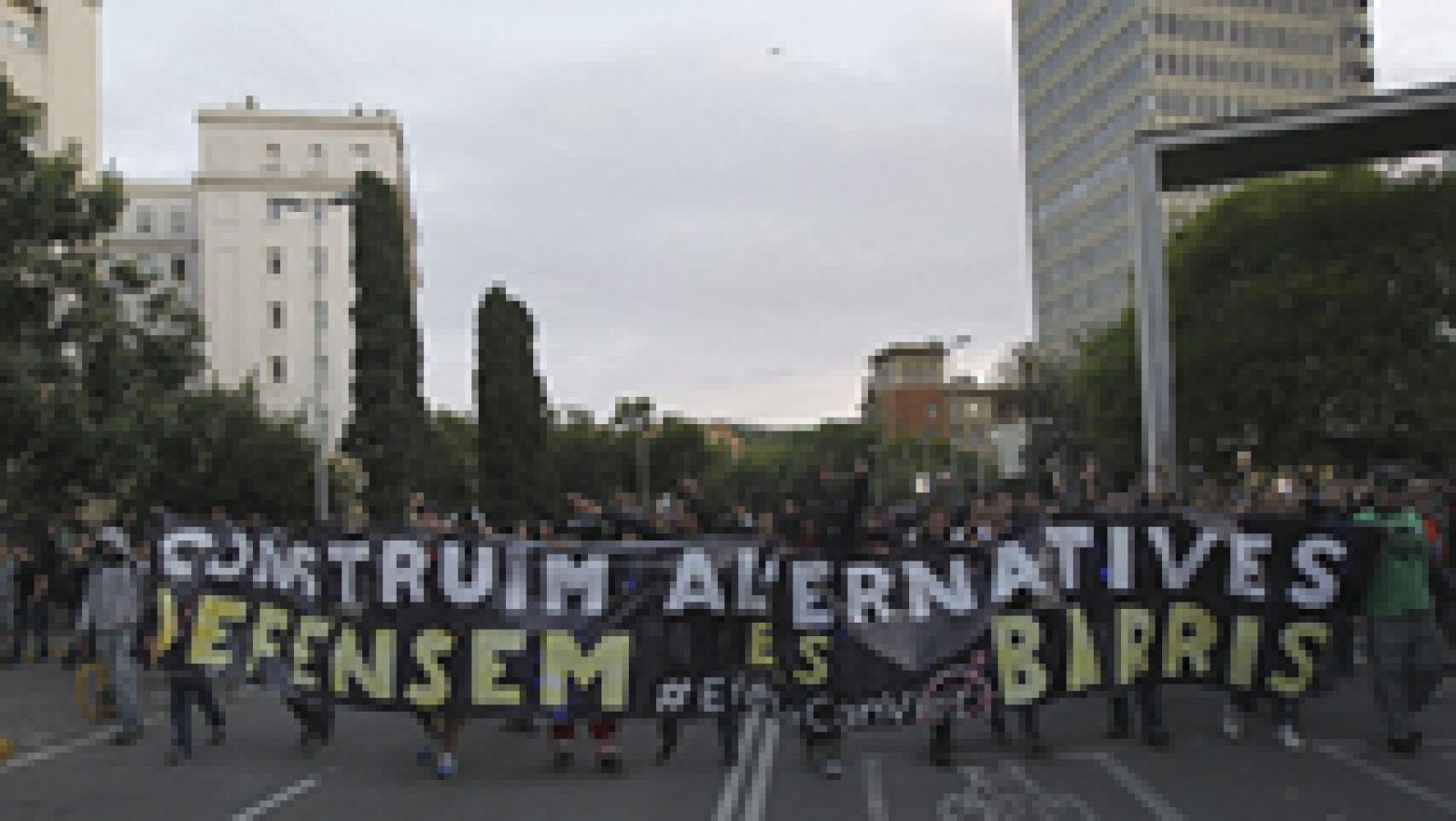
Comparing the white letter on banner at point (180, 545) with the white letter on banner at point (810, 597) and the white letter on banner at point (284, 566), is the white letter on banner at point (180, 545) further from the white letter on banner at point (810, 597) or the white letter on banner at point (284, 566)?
the white letter on banner at point (810, 597)

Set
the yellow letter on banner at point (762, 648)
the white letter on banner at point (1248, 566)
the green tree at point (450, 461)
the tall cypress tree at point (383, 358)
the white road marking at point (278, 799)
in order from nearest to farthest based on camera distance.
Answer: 1. the white road marking at point (278, 799)
2. the yellow letter on banner at point (762, 648)
3. the white letter on banner at point (1248, 566)
4. the tall cypress tree at point (383, 358)
5. the green tree at point (450, 461)

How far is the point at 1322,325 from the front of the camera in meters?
40.9

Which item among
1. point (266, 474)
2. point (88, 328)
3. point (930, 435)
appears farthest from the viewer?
point (930, 435)

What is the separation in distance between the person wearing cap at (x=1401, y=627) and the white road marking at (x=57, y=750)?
11.7 metres

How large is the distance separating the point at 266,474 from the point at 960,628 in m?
34.9

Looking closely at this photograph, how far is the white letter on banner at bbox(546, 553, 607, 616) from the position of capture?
1115 centimetres

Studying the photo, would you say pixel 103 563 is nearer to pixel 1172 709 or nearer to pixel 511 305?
pixel 1172 709

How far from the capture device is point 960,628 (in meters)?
10.9

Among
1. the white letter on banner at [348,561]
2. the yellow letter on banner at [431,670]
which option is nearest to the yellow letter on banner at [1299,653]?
the yellow letter on banner at [431,670]

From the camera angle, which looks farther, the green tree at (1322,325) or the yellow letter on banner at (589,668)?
the green tree at (1322,325)

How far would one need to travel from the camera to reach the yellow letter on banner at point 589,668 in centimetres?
1081

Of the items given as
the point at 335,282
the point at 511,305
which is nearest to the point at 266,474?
the point at 511,305

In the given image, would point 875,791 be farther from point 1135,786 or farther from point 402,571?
point 402,571

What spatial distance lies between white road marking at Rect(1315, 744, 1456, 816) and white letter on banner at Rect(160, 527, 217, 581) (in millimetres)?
9574
